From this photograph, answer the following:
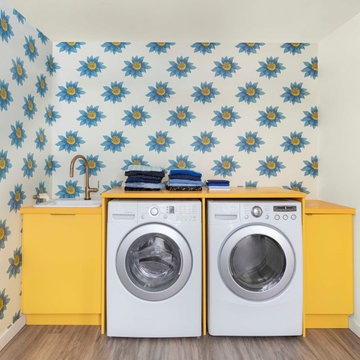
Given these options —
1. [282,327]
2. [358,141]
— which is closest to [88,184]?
[282,327]

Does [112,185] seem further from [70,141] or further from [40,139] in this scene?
[40,139]

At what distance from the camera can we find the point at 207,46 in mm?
3008

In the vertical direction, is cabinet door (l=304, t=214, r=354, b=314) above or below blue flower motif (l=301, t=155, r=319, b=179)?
below

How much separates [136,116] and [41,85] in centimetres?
81

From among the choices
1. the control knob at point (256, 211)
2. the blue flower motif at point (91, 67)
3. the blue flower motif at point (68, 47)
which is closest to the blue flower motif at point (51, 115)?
the blue flower motif at point (91, 67)

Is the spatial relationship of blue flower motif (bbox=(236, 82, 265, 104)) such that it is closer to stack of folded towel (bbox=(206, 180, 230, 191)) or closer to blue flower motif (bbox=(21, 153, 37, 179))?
stack of folded towel (bbox=(206, 180, 230, 191))

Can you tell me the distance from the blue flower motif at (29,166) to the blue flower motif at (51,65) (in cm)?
84

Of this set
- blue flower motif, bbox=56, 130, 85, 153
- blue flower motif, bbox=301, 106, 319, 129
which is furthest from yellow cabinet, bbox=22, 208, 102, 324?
blue flower motif, bbox=301, 106, 319, 129

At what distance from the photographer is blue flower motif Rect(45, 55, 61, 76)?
9.49ft

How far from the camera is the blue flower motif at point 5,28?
6.93 feet

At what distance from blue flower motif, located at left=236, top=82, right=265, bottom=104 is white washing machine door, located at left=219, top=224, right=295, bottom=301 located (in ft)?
4.22

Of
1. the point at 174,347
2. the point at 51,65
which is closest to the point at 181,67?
the point at 51,65

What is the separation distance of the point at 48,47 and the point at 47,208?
4.73ft

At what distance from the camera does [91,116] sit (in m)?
3.00
